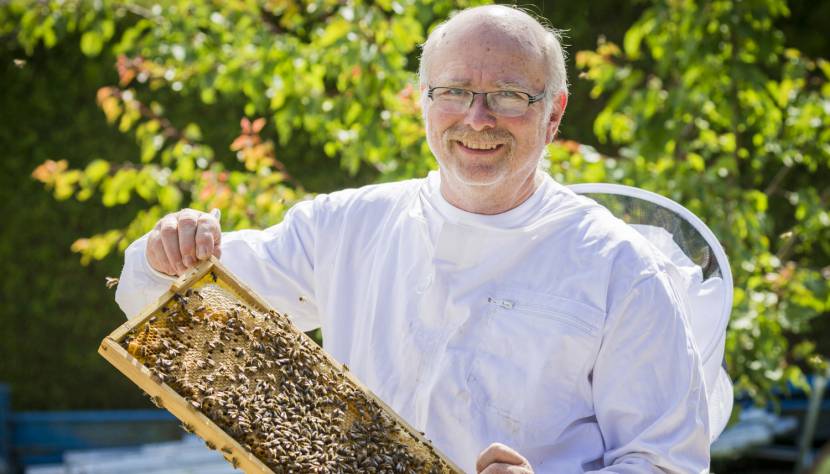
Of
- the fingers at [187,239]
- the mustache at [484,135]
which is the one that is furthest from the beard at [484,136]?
the fingers at [187,239]

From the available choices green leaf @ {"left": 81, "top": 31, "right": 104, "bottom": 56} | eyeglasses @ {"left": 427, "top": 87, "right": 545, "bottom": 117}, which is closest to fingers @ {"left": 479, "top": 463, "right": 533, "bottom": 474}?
eyeglasses @ {"left": 427, "top": 87, "right": 545, "bottom": 117}

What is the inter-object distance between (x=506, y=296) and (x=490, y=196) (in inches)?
11.8

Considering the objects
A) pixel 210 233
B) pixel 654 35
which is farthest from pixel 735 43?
pixel 210 233

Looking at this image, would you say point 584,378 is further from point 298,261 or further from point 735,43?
point 735,43

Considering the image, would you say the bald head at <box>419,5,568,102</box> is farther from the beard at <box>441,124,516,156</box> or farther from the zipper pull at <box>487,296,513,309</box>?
the zipper pull at <box>487,296,513,309</box>

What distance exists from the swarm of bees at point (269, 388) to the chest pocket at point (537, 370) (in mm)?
287

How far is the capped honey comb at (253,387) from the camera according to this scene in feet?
7.82

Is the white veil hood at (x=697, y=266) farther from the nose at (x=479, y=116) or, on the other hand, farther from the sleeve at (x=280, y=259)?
the sleeve at (x=280, y=259)

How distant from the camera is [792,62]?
208 inches

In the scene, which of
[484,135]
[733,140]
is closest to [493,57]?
[484,135]

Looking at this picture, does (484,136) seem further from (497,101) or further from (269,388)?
(269,388)

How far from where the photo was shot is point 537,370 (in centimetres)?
263

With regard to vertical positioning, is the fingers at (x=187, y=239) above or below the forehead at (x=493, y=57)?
below

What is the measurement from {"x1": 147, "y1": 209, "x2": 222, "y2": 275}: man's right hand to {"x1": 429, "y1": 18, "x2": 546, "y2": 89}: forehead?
30.3 inches
